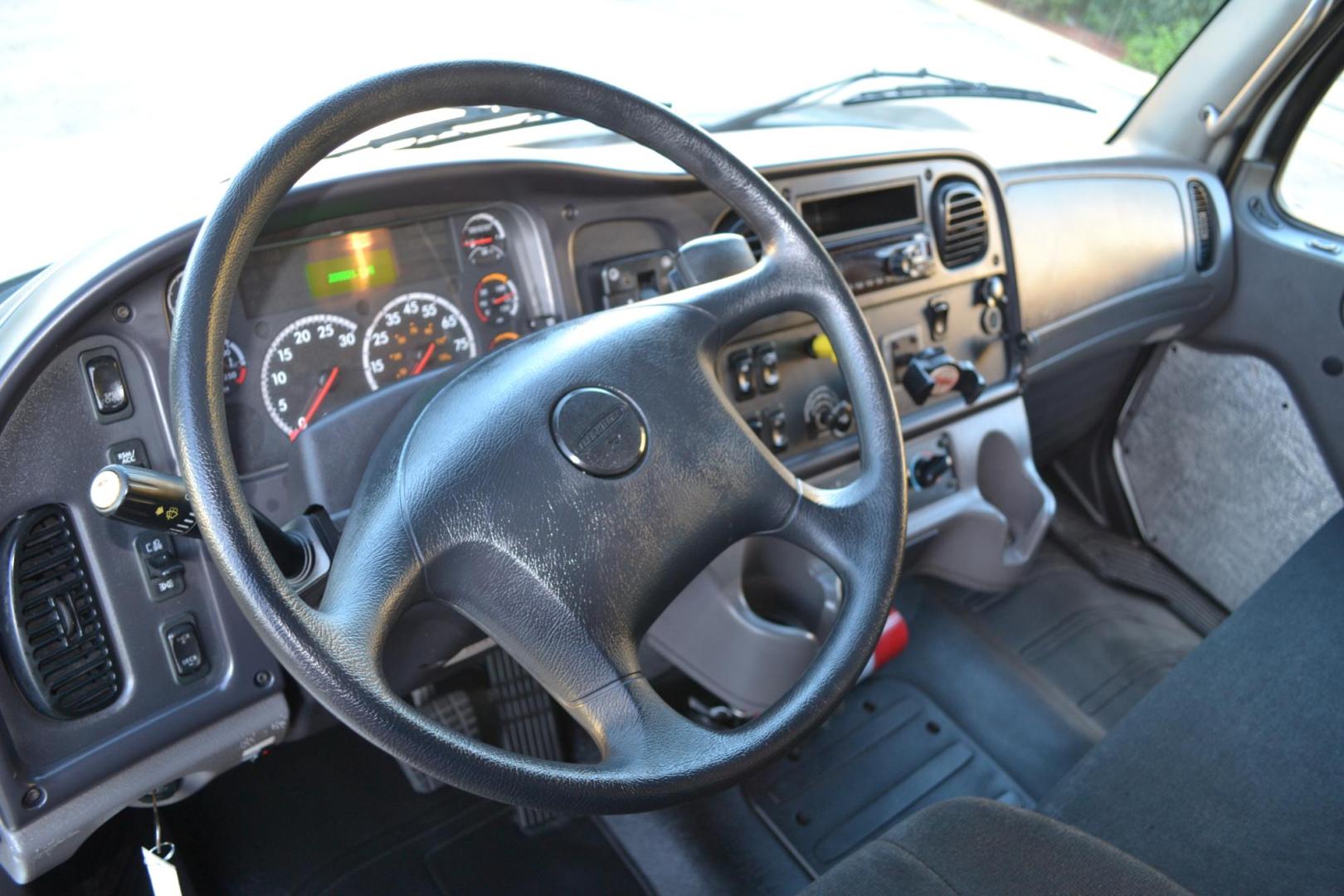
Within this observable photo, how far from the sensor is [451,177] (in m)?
1.28

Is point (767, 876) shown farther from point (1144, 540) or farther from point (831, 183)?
point (1144, 540)

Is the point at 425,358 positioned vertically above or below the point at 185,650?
above

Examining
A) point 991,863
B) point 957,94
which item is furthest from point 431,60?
point 957,94

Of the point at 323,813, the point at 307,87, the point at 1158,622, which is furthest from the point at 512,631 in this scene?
the point at 1158,622

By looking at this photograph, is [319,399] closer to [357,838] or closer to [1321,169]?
[357,838]

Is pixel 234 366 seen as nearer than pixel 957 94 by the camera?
Yes

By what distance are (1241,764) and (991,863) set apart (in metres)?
0.54

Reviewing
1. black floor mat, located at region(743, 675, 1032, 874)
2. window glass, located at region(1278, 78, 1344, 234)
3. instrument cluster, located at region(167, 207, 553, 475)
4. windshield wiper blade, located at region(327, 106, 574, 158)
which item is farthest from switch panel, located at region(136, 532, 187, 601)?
window glass, located at region(1278, 78, 1344, 234)

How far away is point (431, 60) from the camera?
96 centimetres

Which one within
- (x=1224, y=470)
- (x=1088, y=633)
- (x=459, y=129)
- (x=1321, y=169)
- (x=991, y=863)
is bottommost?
(x=1088, y=633)

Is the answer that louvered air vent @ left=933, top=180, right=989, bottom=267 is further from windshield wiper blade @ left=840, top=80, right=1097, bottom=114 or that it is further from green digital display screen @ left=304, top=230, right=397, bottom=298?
green digital display screen @ left=304, top=230, right=397, bottom=298

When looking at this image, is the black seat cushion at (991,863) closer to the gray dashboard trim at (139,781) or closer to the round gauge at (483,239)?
the gray dashboard trim at (139,781)

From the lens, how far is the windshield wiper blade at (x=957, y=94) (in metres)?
2.17

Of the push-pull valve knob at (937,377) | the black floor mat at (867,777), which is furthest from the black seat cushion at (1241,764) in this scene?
the push-pull valve knob at (937,377)
